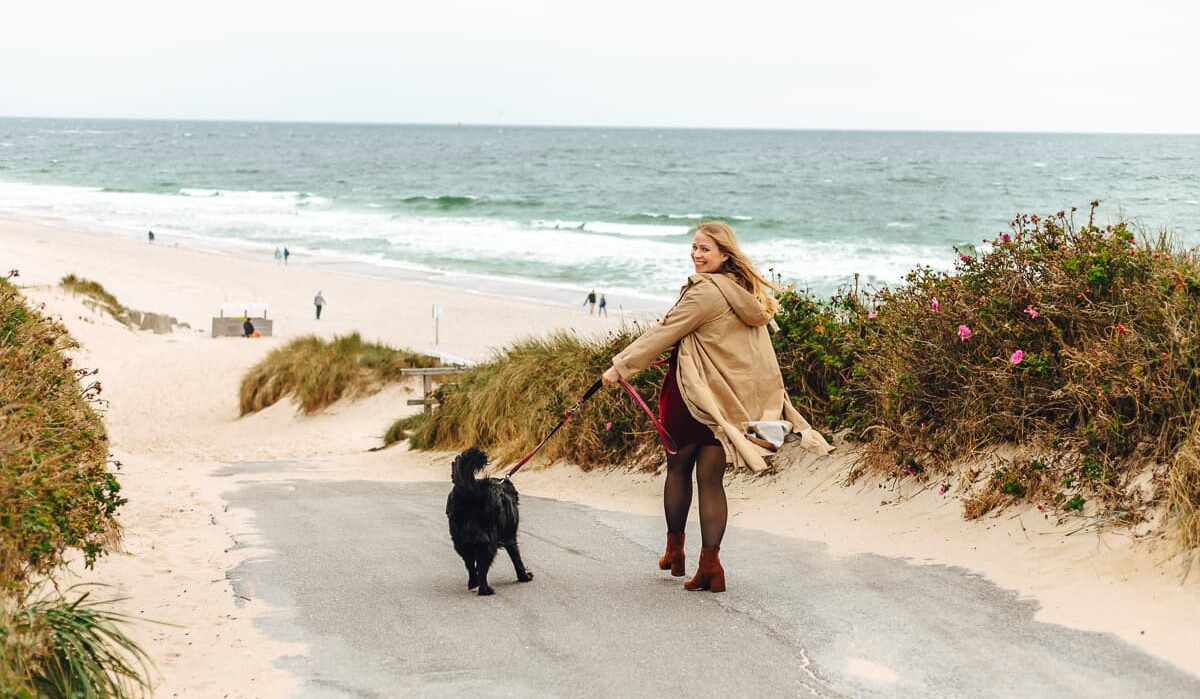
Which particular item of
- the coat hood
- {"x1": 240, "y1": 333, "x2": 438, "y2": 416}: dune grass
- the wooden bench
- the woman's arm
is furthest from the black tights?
{"x1": 240, "y1": 333, "x2": 438, "y2": 416}: dune grass

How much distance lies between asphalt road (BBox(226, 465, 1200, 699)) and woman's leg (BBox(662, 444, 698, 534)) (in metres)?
0.36

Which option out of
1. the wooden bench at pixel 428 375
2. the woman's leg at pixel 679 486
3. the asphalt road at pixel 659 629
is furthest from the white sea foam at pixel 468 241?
the woman's leg at pixel 679 486

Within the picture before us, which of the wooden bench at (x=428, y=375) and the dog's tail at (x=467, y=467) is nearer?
the dog's tail at (x=467, y=467)

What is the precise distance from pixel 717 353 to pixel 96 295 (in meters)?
30.2

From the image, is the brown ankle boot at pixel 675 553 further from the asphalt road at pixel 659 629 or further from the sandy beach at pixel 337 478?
the sandy beach at pixel 337 478

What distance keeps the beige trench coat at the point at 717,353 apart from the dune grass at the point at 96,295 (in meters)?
27.6

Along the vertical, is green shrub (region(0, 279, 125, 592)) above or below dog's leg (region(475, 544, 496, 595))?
above

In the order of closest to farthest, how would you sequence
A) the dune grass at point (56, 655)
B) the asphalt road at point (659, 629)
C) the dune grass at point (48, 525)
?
1. the dune grass at point (56, 655)
2. the dune grass at point (48, 525)
3. the asphalt road at point (659, 629)

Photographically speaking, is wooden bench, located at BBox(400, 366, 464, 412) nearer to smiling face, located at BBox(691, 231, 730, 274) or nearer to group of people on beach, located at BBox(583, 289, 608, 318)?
smiling face, located at BBox(691, 231, 730, 274)

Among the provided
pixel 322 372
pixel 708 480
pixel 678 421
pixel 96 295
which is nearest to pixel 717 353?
pixel 678 421

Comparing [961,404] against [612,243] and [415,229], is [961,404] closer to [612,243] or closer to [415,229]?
[612,243]

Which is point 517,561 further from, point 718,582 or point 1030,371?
point 1030,371

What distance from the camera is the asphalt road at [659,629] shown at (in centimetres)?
457

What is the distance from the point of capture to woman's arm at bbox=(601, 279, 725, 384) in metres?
5.72
